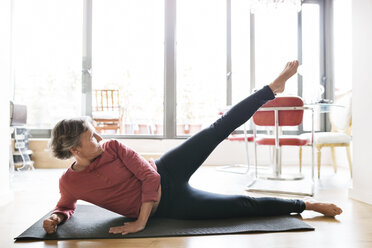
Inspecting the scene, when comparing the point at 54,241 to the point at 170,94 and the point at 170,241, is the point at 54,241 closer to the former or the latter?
the point at 170,241

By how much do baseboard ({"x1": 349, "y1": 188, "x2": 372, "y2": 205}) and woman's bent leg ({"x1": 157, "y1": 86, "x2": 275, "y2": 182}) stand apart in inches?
47.2

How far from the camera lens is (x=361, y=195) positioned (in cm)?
233

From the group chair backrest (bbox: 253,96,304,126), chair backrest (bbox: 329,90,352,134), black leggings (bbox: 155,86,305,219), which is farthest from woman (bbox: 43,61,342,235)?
chair backrest (bbox: 329,90,352,134)

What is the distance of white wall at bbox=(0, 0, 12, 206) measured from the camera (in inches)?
88.1

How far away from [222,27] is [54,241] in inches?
176

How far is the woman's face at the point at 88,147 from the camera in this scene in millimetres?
1446

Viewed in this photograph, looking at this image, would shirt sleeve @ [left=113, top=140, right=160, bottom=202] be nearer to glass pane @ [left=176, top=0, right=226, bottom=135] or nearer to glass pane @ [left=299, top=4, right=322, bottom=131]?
glass pane @ [left=176, top=0, right=226, bottom=135]

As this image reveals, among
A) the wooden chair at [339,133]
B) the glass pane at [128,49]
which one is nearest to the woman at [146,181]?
the wooden chair at [339,133]

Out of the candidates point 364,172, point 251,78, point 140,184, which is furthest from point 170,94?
point 140,184

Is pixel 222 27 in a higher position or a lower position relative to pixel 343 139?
higher

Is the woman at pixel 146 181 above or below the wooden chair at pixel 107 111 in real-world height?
below

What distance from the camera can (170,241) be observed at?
1.43 metres

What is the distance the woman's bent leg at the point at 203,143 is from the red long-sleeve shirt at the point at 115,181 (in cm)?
17

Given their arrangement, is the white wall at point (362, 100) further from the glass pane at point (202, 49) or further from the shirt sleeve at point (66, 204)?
the glass pane at point (202, 49)
